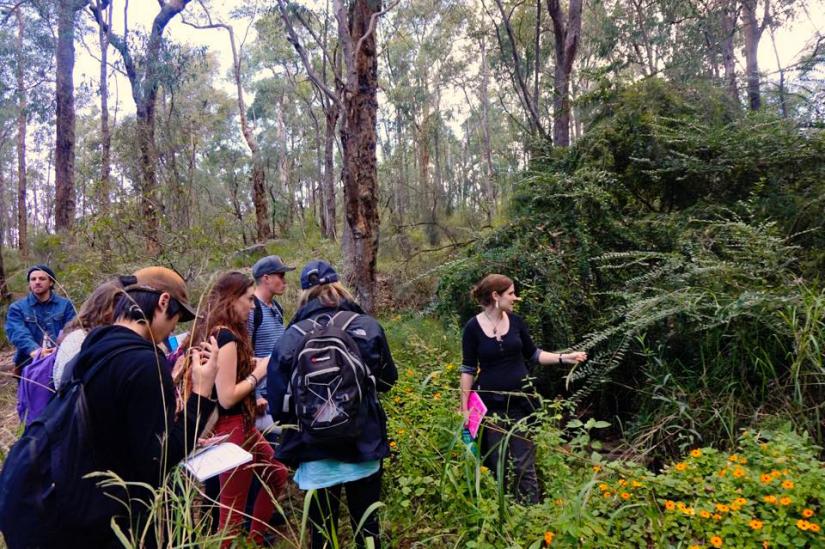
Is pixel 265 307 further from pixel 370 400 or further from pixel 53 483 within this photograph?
pixel 53 483

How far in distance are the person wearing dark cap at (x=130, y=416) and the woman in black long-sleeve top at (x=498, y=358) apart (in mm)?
1826

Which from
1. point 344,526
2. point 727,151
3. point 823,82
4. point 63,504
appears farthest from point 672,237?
point 63,504

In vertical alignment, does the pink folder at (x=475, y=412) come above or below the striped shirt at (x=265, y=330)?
below

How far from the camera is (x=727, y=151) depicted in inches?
188

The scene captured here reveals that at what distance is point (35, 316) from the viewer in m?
4.34

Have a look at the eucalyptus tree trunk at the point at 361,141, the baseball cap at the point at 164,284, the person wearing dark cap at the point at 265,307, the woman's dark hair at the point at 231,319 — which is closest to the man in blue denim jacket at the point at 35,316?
the person wearing dark cap at the point at 265,307

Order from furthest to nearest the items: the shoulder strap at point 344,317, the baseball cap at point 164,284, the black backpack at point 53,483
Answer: the shoulder strap at point 344,317 < the baseball cap at point 164,284 < the black backpack at point 53,483

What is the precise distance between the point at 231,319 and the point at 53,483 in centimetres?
120

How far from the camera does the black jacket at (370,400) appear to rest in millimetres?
2223

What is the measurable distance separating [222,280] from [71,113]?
12154 mm

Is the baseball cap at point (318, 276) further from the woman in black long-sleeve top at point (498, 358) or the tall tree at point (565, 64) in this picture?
the tall tree at point (565, 64)

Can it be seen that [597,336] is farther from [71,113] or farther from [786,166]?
[71,113]

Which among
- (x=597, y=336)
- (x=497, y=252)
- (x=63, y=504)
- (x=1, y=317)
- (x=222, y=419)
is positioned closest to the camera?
(x=63, y=504)

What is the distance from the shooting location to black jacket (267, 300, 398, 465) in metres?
2.22
